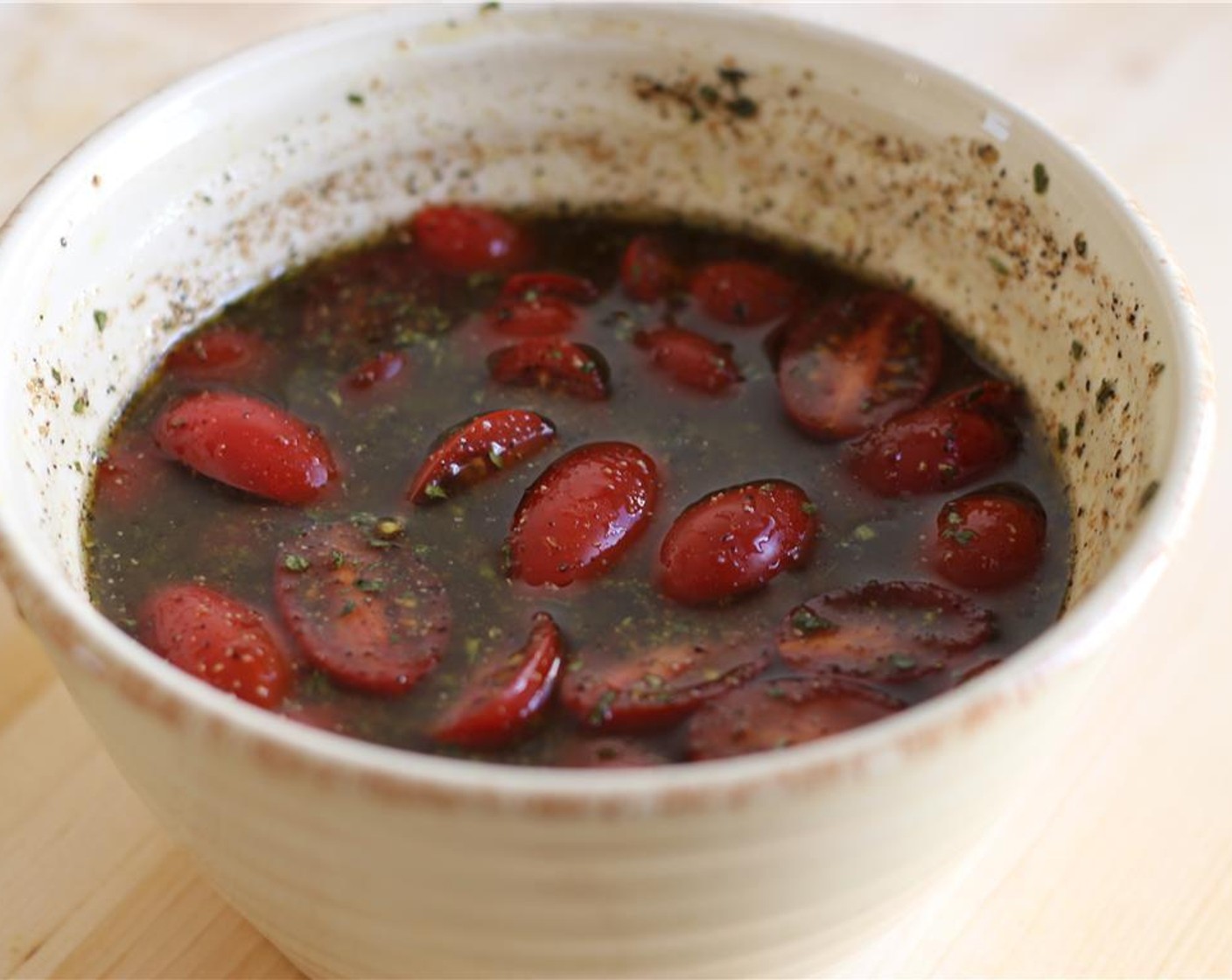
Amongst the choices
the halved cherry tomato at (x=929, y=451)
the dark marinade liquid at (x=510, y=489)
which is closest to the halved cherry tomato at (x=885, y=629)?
the dark marinade liquid at (x=510, y=489)

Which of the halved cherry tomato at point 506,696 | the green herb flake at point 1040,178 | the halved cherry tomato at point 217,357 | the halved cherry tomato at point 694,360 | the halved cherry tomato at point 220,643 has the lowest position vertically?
the halved cherry tomato at point 220,643

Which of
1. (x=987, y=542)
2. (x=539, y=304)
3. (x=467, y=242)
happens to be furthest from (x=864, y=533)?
(x=467, y=242)

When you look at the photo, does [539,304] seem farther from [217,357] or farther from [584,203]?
[217,357]

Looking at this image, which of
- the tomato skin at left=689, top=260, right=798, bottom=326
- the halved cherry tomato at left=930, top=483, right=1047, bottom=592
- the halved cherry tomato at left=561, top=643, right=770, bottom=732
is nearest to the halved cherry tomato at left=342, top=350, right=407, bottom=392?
the tomato skin at left=689, top=260, right=798, bottom=326

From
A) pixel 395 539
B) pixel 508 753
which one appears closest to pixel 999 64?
pixel 395 539

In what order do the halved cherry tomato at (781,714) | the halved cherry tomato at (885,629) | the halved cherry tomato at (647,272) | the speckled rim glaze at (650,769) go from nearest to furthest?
1. the speckled rim glaze at (650,769)
2. the halved cherry tomato at (781,714)
3. the halved cherry tomato at (885,629)
4. the halved cherry tomato at (647,272)

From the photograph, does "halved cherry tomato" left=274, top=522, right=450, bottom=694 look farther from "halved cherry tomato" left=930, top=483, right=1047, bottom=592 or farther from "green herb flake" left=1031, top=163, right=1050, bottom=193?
"green herb flake" left=1031, top=163, right=1050, bottom=193

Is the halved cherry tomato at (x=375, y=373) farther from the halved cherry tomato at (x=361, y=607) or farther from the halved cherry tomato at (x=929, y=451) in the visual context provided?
the halved cherry tomato at (x=929, y=451)

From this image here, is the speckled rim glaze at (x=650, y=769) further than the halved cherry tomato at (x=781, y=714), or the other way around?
the halved cherry tomato at (x=781, y=714)
